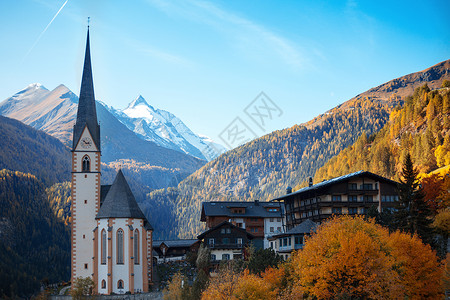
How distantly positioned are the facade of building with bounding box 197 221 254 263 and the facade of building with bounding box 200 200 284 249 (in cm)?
1363

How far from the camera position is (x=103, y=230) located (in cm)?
8750

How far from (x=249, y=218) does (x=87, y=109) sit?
1610 inches

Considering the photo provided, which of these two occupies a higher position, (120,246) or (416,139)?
(416,139)

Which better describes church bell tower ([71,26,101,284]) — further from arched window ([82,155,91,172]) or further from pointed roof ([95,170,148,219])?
pointed roof ([95,170,148,219])

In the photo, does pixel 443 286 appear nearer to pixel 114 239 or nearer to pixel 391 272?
pixel 391 272

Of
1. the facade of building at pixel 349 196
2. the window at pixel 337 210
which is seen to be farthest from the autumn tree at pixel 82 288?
the window at pixel 337 210

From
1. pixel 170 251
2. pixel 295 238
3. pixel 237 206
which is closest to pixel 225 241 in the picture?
pixel 237 206

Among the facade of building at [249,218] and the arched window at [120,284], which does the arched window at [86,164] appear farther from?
the facade of building at [249,218]

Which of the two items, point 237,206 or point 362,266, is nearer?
point 362,266

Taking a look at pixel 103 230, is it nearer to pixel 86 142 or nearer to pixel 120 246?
pixel 120 246

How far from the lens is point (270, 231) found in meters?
118

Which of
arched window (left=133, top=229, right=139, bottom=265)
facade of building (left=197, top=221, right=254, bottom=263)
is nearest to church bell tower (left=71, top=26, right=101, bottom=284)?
arched window (left=133, top=229, right=139, bottom=265)

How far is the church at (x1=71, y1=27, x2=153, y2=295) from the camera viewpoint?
8588 cm

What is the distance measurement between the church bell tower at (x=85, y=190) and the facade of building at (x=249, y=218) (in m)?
28.7
